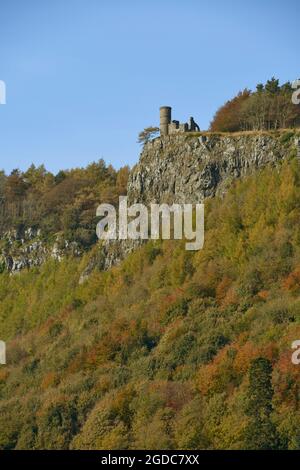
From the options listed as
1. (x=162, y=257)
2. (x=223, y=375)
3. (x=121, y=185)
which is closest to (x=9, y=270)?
(x=121, y=185)

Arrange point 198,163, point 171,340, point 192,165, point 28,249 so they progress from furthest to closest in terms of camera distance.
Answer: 1. point 28,249
2. point 192,165
3. point 198,163
4. point 171,340

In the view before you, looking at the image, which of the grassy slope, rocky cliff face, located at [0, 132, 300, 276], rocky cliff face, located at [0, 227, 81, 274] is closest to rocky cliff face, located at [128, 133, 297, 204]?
rocky cliff face, located at [0, 132, 300, 276]

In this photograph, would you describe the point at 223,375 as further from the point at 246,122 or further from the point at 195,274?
the point at 246,122

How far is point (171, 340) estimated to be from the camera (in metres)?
59.3

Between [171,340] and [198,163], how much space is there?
1593 centimetres

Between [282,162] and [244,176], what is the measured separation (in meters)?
2.93

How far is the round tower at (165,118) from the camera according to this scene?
75.6 metres

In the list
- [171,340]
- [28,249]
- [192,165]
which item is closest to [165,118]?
[192,165]

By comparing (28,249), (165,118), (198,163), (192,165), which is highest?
(165,118)

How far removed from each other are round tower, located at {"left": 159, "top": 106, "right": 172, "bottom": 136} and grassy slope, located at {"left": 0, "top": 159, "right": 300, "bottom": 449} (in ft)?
31.6

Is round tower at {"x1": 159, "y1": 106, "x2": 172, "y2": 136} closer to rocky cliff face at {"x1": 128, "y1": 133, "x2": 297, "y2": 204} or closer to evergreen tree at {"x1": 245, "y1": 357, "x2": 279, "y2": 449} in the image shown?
rocky cliff face at {"x1": 128, "y1": 133, "x2": 297, "y2": 204}

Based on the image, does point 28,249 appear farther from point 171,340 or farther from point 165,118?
point 171,340

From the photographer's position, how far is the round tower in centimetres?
7562

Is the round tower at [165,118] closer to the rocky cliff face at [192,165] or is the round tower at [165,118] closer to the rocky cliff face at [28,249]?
the rocky cliff face at [192,165]
